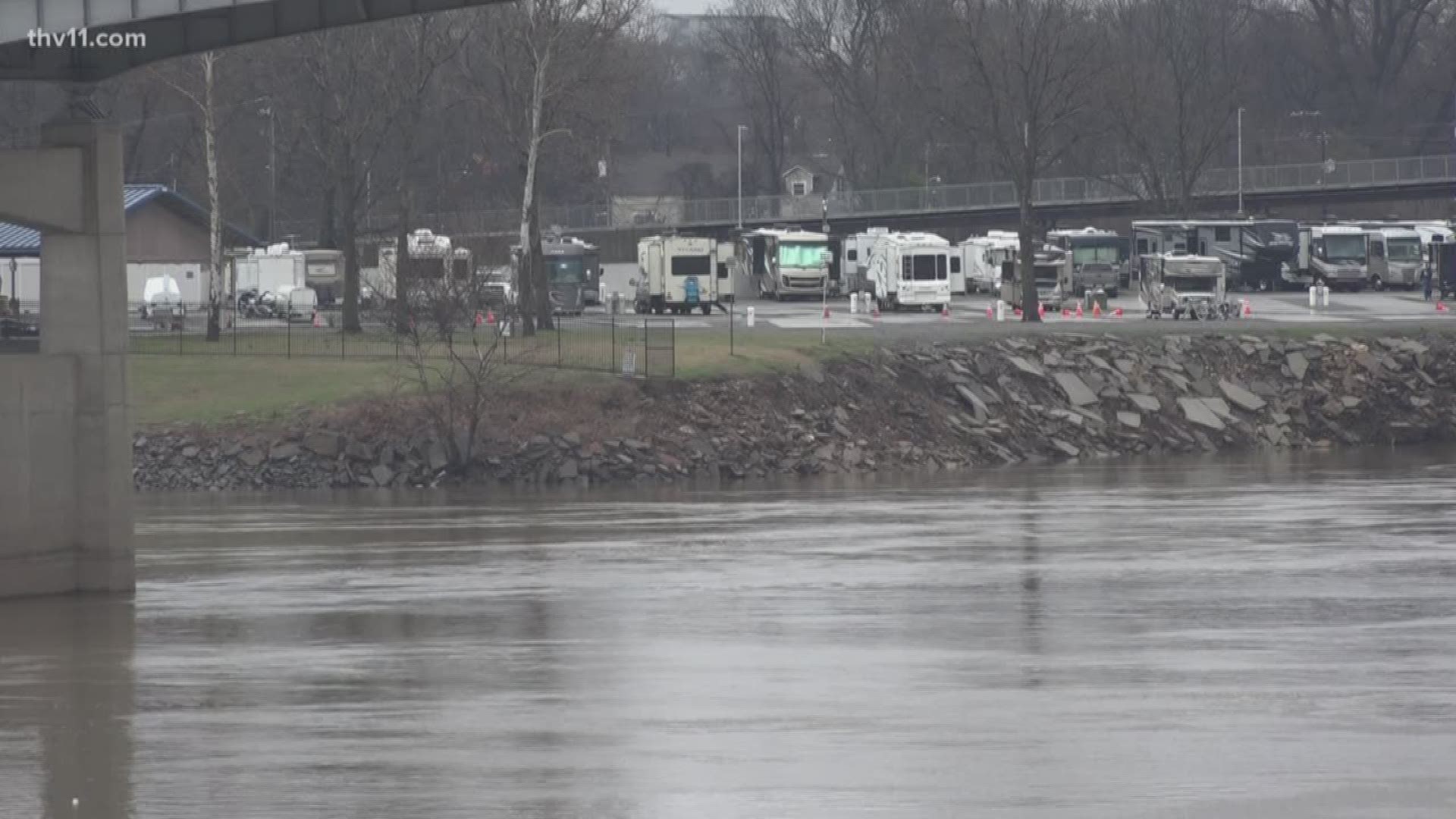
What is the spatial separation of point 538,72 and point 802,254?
30714 mm

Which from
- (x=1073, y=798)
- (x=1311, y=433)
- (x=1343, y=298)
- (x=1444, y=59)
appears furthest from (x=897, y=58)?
(x=1073, y=798)

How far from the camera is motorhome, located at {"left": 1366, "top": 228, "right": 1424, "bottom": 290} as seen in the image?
98562 millimetres

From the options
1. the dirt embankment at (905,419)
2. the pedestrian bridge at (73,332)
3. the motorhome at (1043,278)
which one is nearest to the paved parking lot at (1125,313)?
the motorhome at (1043,278)

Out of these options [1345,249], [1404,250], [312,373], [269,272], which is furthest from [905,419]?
[1404,250]

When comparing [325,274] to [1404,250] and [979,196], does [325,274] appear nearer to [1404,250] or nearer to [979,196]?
[979,196]

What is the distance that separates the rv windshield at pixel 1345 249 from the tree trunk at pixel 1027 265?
877 inches

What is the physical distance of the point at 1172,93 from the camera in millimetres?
118062

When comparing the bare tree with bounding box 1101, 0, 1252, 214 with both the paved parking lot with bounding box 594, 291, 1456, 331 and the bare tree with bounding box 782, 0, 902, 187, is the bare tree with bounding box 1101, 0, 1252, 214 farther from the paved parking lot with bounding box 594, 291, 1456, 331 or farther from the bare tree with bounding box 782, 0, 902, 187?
the paved parking lot with bounding box 594, 291, 1456, 331

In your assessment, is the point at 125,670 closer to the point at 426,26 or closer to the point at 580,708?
the point at 580,708

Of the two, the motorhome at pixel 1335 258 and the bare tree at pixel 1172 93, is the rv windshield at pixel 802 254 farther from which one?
the motorhome at pixel 1335 258

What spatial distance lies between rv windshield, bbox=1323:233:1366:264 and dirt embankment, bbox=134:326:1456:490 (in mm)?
34107

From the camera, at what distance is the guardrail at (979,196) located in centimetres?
11831

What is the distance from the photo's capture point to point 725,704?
2050 centimetres

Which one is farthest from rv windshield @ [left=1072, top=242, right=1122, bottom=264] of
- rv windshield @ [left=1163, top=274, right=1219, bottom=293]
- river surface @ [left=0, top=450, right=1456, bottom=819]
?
river surface @ [left=0, top=450, right=1456, bottom=819]
